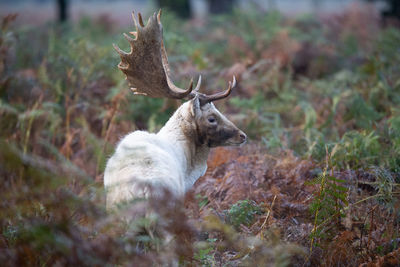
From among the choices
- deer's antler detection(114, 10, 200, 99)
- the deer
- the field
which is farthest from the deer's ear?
the field

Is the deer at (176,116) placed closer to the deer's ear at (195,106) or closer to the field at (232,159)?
the deer's ear at (195,106)

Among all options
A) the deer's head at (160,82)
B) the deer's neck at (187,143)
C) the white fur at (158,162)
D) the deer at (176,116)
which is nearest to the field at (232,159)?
the white fur at (158,162)

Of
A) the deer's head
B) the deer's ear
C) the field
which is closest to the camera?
the field

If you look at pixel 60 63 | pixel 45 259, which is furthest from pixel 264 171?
pixel 60 63

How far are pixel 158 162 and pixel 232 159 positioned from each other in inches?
91.4

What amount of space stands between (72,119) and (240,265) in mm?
4476

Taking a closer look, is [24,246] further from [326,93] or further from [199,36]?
[199,36]

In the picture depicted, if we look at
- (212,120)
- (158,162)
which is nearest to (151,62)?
(212,120)

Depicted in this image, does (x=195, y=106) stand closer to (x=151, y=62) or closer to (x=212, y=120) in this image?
(x=212, y=120)

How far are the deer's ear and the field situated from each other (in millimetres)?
975

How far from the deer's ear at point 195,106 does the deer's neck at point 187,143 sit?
0.26ft

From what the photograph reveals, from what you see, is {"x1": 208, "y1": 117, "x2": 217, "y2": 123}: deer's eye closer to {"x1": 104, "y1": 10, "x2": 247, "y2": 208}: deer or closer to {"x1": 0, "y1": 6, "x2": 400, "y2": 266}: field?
{"x1": 104, "y1": 10, "x2": 247, "y2": 208}: deer

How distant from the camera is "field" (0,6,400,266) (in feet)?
9.83

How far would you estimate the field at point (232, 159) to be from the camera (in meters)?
3.00
